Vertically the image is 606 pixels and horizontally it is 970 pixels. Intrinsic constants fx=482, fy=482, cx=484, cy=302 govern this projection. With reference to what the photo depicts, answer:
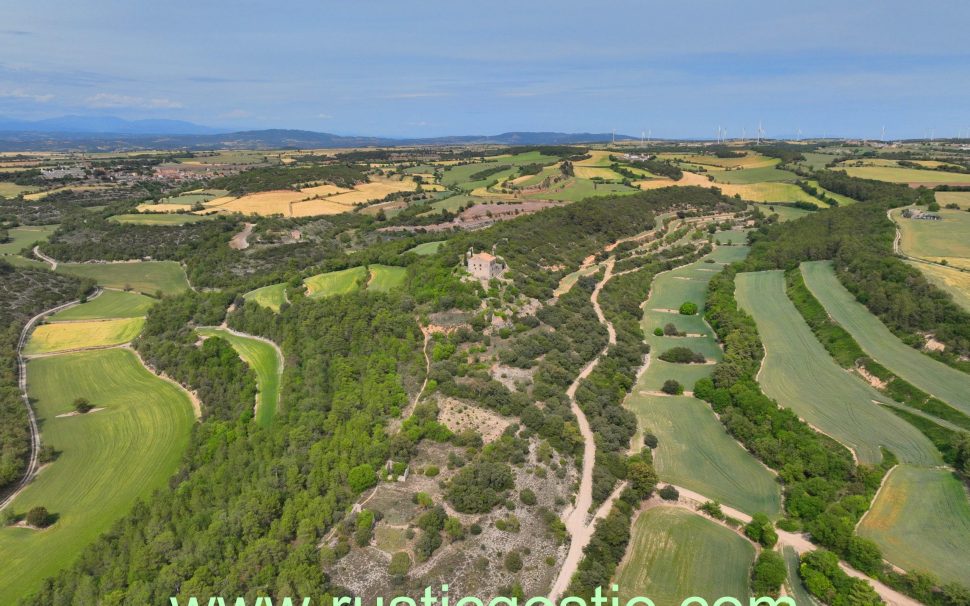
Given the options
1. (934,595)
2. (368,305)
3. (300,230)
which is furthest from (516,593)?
(300,230)

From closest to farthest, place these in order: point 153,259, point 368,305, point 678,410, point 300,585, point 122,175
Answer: point 300,585 → point 678,410 → point 368,305 → point 153,259 → point 122,175

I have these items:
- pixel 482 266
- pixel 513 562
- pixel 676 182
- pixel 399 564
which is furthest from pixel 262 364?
pixel 676 182

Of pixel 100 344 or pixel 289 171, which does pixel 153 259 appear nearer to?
pixel 100 344

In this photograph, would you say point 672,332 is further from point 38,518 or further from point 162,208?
point 162,208

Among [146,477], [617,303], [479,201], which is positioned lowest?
[146,477]

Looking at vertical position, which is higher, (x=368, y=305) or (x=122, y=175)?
(x=122, y=175)

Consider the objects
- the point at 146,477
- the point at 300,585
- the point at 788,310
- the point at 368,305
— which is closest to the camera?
the point at 300,585
